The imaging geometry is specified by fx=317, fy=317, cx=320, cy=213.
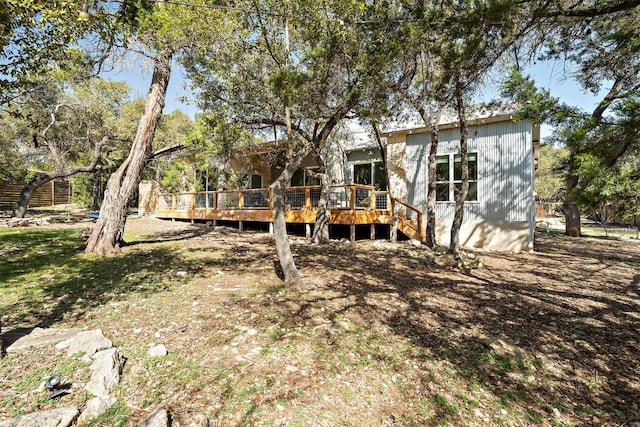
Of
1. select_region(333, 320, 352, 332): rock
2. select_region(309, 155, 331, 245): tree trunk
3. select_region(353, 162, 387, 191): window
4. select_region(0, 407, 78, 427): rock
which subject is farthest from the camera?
select_region(353, 162, 387, 191): window

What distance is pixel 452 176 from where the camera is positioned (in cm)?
1026

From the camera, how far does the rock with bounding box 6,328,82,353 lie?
2.73 meters

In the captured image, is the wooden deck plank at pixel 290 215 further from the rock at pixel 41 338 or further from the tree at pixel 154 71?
the rock at pixel 41 338

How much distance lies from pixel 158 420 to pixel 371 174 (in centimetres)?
1106

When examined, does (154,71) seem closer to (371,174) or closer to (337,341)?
(337,341)

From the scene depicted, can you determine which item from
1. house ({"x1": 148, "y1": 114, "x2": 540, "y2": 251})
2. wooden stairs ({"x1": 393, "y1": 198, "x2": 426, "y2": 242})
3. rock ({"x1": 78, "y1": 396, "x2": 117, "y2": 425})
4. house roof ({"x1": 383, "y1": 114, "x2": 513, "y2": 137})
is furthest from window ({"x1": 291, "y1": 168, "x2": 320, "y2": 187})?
rock ({"x1": 78, "y1": 396, "x2": 117, "y2": 425})

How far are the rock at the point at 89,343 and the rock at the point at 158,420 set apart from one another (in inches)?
43.4

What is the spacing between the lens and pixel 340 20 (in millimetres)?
4633

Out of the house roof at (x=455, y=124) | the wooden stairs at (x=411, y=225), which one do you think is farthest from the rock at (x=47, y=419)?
the house roof at (x=455, y=124)

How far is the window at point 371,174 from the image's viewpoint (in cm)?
1200

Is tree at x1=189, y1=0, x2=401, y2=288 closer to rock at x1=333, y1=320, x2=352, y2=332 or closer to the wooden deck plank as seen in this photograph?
rock at x1=333, y1=320, x2=352, y2=332

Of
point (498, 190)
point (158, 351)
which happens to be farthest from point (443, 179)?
point (158, 351)

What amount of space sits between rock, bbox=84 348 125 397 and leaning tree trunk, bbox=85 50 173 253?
16.8 feet

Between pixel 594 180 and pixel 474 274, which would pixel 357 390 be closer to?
pixel 594 180
